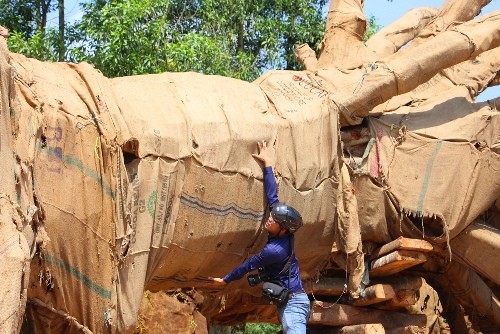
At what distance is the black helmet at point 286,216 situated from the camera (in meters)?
7.00

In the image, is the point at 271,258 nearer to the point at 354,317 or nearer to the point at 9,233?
the point at 354,317

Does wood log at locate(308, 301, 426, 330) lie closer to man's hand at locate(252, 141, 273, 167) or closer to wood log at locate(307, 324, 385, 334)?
wood log at locate(307, 324, 385, 334)

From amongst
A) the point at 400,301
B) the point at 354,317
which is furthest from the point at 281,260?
the point at 400,301

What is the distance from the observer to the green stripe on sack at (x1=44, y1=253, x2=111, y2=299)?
5.95m

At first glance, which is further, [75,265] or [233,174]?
[233,174]

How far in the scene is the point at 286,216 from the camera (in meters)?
7.00

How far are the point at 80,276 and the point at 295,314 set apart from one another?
1894 millimetres

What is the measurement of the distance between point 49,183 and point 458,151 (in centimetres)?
380

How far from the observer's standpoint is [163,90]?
22.8 feet

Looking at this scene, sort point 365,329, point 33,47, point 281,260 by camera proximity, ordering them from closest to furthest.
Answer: point 281,260, point 365,329, point 33,47

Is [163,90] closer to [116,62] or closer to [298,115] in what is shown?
[298,115]

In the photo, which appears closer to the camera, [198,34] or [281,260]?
[281,260]

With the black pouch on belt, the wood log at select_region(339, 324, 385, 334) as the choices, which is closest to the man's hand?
the black pouch on belt

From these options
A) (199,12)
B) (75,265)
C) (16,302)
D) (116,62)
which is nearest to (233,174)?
(75,265)
